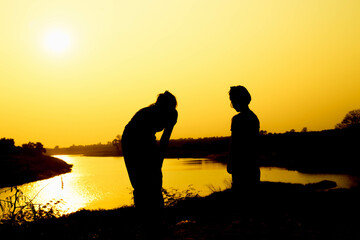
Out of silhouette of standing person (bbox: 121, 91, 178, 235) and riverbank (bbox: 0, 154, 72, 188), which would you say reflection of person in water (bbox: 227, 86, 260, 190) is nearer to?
silhouette of standing person (bbox: 121, 91, 178, 235)

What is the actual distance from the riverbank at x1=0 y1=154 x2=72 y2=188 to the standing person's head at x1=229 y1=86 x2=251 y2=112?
199ft

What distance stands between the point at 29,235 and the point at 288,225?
5.75m

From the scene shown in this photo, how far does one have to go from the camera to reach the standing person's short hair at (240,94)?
441cm

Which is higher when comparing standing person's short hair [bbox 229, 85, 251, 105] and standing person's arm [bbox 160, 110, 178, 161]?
standing person's short hair [bbox 229, 85, 251, 105]

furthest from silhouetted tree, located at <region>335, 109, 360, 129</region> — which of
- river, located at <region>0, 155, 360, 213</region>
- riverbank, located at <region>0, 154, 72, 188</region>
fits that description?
riverbank, located at <region>0, 154, 72, 188</region>

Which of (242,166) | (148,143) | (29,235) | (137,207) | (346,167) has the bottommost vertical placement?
(346,167)

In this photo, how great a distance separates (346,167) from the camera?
192 feet

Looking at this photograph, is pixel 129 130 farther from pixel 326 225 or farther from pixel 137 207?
pixel 326 225

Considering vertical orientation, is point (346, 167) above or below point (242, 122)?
below

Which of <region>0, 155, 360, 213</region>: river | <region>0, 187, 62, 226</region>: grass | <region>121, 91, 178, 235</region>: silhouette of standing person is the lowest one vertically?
<region>0, 155, 360, 213</region>: river

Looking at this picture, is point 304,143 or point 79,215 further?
point 304,143

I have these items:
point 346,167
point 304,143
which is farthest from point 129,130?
point 304,143

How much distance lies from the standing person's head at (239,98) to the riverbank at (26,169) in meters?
60.6

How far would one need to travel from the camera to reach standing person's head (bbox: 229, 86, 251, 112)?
441cm
